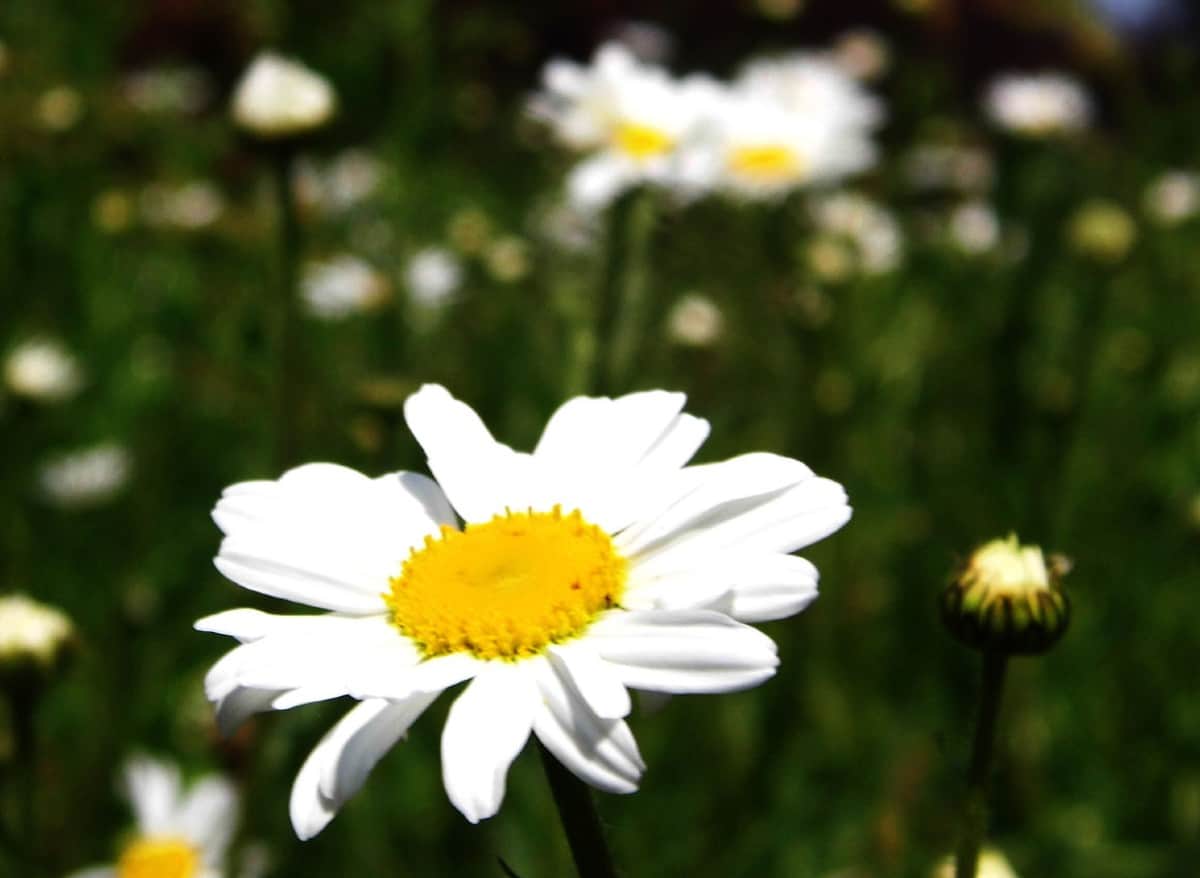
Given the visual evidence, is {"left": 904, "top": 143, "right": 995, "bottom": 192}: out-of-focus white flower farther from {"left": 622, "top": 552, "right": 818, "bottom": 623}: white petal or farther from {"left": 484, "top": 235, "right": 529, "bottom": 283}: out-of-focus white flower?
{"left": 622, "top": 552, "right": 818, "bottom": 623}: white petal

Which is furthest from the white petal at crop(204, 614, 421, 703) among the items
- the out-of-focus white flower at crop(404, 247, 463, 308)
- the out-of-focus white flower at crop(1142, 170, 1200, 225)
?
the out-of-focus white flower at crop(1142, 170, 1200, 225)

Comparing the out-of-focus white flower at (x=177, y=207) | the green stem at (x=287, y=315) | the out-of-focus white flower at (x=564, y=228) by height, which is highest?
the out-of-focus white flower at (x=177, y=207)

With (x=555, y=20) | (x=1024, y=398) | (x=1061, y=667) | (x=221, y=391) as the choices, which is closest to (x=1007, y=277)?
(x=1024, y=398)

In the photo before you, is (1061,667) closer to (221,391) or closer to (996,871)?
(996,871)

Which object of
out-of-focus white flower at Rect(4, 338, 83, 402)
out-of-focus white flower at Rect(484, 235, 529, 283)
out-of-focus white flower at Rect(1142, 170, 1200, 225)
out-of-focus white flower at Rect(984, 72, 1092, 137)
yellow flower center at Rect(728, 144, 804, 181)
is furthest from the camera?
out-of-focus white flower at Rect(1142, 170, 1200, 225)

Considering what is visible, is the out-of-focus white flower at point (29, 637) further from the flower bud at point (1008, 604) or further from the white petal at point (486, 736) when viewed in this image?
the flower bud at point (1008, 604)

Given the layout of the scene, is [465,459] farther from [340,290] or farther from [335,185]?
[335,185]

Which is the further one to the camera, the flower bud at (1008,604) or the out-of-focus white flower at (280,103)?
the out-of-focus white flower at (280,103)

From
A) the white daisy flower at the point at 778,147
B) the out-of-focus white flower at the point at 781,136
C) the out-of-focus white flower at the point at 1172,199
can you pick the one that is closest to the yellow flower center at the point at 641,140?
the out-of-focus white flower at the point at 781,136

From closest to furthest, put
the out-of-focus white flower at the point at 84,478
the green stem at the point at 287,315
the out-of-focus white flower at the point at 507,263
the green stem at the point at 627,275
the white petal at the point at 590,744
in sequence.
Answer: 1. the white petal at the point at 590,744
2. the green stem at the point at 287,315
3. the green stem at the point at 627,275
4. the out-of-focus white flower at the point at 84,478
5. the out-of-focus white flower at the point at 507,263
